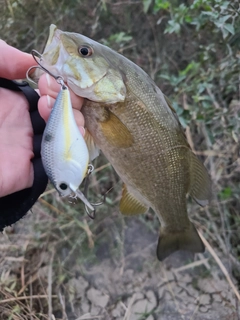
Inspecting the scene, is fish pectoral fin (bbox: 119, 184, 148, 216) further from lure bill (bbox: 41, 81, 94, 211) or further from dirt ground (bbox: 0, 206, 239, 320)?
dirt ground (bbox: 0, 206, 239, 320)

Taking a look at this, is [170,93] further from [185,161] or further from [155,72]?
[185,161]

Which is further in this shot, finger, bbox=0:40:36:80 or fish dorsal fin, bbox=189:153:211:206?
fish dorsal fin, bbox=189:153:211:206

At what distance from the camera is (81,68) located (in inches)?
51.6

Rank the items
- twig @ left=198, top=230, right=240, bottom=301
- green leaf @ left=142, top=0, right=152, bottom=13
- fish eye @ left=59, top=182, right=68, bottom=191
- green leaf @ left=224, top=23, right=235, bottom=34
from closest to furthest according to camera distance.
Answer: fish eye @ left=59, top=182, right=68, bottom=191 < green leaf @ left=224, top=23, right=235, bottom=34 < twig @ left=198, top=230, right=240, bottom=301 < green leaf @ left=142, top=0, right=152, bottom=13

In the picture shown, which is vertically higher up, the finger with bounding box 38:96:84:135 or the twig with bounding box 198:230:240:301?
the finger with bounding box 38:96:84:135

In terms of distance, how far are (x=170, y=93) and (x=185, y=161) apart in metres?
1.22

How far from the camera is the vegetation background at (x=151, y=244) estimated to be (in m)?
2.12

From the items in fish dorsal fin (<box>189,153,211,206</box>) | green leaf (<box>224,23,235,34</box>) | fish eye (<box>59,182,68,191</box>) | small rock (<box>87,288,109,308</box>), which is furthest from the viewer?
small rock (<box>87,288,109,308</box>)

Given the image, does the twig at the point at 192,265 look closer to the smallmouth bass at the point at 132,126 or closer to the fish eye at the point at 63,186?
the smallmouth bass at the point at 132,126

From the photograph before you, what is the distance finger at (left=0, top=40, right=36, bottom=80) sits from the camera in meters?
1.45

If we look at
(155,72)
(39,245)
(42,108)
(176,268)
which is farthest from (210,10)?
(39,245)

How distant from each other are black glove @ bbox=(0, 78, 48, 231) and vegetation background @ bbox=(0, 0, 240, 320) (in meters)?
0.76

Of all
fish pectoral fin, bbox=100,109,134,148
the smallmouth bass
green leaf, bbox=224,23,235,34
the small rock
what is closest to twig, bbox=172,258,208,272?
the small rock

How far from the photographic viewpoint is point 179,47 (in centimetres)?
277
